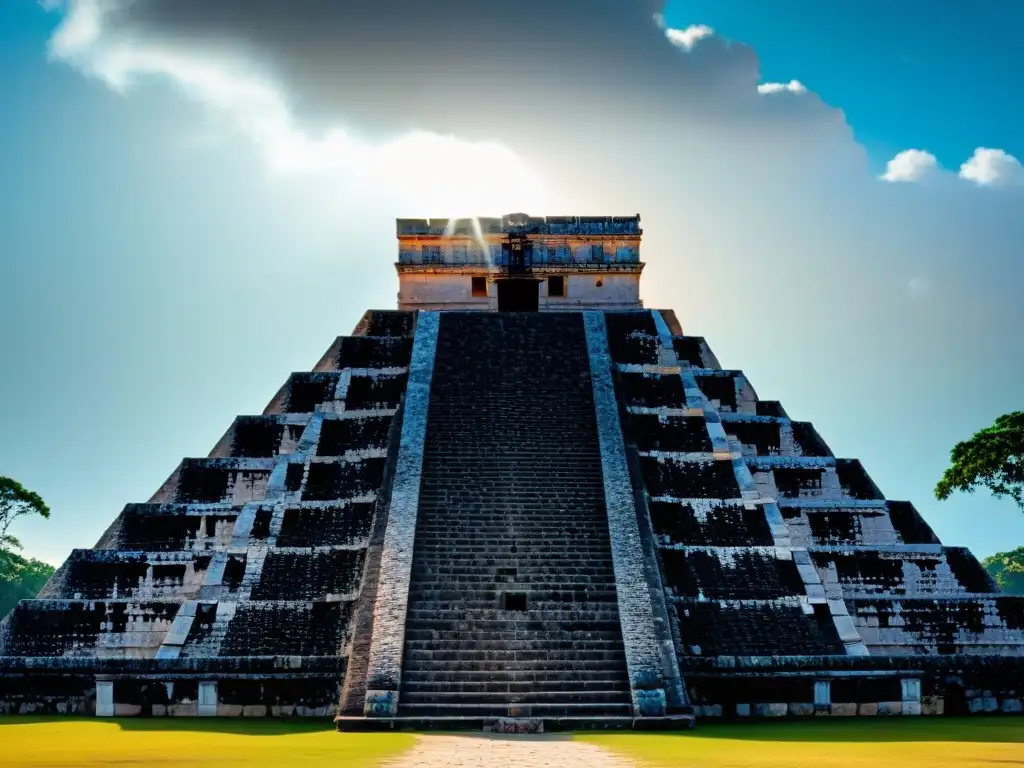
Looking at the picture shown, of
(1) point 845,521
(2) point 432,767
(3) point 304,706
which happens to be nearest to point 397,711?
(3) point 304,706

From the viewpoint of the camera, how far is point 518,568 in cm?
1237

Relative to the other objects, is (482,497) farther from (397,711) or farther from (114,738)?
(114,738)

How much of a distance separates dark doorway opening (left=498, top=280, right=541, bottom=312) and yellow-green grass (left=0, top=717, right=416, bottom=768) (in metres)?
12.9

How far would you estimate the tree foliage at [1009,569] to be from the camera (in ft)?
140

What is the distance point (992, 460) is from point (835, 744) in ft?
41.8

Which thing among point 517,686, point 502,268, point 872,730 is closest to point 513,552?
point 517,686

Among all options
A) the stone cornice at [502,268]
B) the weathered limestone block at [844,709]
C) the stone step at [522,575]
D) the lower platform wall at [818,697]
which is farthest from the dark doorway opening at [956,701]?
the stone cornice at [502,268]

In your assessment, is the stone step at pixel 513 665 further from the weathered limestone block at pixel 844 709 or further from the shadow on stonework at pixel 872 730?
the weathered limestone block at pixel 844 709

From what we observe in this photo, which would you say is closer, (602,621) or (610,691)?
(610,691)

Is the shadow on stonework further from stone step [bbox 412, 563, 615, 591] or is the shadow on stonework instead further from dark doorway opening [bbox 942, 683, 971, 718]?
stone step [bbox 412, 563, 615, 591]

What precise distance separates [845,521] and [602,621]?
4923mm

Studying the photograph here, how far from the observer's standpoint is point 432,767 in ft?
24.1

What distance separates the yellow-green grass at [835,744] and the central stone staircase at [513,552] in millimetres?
1103

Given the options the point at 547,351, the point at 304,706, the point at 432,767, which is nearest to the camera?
the point at 432,767
